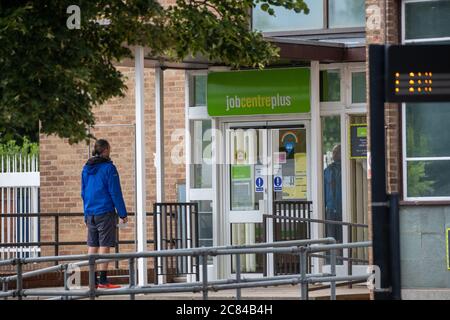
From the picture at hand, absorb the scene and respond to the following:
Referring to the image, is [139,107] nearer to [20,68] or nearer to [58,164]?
[20,68]

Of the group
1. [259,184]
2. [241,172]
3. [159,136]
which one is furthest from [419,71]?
[241,172]

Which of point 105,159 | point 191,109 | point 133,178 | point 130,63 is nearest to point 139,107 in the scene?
point 105,159

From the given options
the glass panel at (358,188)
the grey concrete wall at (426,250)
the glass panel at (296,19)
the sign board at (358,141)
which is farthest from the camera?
the glass panel at (296,19)

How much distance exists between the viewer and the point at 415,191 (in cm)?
1609

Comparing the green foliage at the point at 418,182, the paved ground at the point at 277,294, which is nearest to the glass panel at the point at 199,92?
the paved ground at the point at 277,294

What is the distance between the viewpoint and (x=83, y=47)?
13.6 metres

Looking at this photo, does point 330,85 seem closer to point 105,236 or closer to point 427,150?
point 427,150

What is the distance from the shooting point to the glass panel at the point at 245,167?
20172 millimetres

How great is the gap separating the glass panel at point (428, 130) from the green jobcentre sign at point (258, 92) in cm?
358

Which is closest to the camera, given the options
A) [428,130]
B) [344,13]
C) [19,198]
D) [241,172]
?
[428,130]

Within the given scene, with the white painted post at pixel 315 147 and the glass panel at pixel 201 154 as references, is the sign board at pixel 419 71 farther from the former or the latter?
the glass panel at pixel 201 154

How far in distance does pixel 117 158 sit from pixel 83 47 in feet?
28.4
